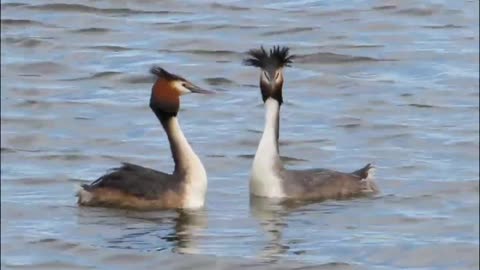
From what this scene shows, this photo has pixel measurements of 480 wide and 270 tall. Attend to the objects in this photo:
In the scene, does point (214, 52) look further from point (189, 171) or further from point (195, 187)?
point (195, 187)

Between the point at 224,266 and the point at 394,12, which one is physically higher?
the point at 394,12

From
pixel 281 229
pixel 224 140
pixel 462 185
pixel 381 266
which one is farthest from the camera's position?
pixel 224 140

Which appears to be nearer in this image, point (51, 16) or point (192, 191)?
point (192, 191)

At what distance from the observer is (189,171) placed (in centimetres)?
1352

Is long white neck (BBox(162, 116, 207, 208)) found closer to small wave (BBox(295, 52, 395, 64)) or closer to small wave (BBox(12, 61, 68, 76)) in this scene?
small wave (BBox(12, 61, 68, 76))

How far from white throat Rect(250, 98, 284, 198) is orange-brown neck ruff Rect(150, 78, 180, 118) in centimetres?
72

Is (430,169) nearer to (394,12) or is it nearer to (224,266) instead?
(224,266)

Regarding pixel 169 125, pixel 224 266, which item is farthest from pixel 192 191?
pixel 224 266

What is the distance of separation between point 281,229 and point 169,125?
1.50m

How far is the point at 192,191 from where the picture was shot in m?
13.4

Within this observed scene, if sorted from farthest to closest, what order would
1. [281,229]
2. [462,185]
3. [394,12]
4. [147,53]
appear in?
[394,12] → [147,53] → [462,185] → [281,229]

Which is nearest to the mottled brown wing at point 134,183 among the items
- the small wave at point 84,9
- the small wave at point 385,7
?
the small wave at point 84,9

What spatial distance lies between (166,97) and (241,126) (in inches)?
88.4

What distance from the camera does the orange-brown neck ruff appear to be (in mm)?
13898
